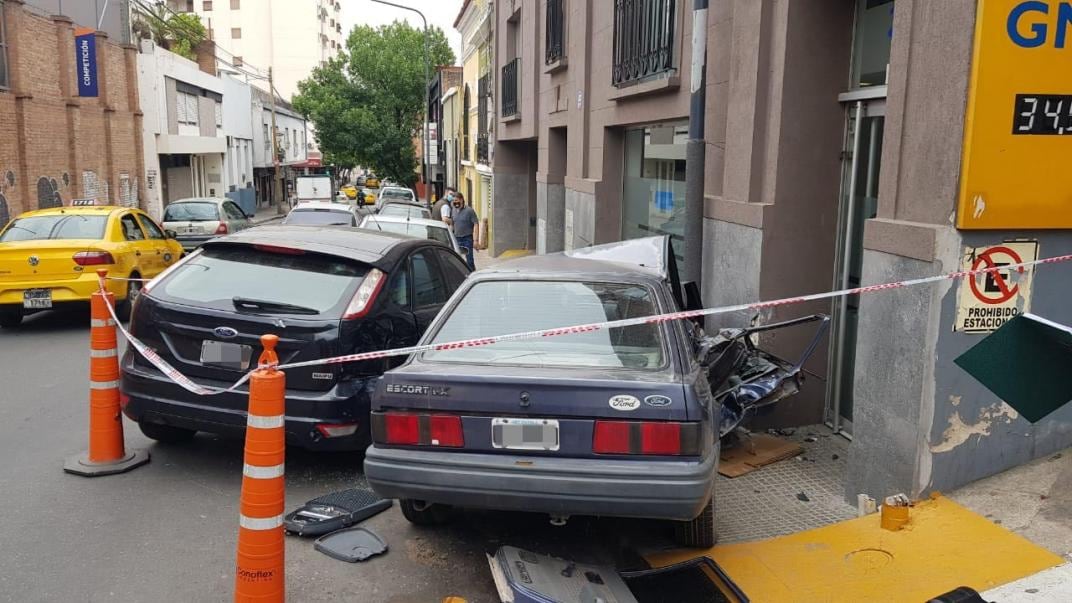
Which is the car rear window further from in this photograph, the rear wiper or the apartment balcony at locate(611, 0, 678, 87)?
the apartment balcony at locate(611, 0, 678, 87)

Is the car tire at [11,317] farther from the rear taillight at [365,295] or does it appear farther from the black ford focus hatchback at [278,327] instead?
the rear taillight at [365,295]

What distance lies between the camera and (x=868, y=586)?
4164mm

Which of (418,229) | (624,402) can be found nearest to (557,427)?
(624,402)

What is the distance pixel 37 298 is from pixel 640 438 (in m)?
9.67

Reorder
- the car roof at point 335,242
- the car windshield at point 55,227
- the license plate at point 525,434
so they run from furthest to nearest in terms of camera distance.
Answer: the car windshield at point 55,227 → the car roof at point 335,242 → the license plate at point 525,434

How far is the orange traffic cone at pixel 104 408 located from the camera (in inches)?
222

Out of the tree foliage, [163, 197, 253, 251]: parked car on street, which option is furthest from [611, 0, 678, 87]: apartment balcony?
the tree foliage

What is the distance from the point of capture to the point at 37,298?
10.7 m

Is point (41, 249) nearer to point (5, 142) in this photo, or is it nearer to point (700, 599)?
point (700, 599)

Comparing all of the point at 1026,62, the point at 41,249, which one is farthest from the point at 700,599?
the point at 41,249

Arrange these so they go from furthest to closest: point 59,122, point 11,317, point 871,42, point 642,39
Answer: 1. point 59,122
2. point 11,317
3. point 642,39
4. point 871,42

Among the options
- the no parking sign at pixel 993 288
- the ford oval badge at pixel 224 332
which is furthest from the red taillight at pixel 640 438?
the ford oval badge at pixel 224 332

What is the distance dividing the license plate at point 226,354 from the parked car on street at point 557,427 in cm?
158

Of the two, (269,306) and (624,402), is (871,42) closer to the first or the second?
(624,402)
